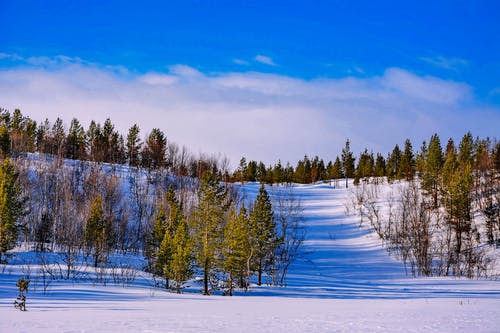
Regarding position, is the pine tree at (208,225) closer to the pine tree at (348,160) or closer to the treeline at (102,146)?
the treeline at (102,146)

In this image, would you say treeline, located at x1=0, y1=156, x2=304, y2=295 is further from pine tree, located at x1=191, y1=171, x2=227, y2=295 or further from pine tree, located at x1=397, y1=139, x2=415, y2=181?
pine tree, located at x1=397, y1=139, x2=415, y2=181

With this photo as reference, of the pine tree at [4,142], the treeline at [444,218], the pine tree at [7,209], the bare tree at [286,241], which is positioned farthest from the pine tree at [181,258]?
the pine tree at [4,142]

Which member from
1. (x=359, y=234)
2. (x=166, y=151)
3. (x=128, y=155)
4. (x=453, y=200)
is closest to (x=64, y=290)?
(x=453, y=200)

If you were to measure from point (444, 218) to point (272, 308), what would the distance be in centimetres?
4830

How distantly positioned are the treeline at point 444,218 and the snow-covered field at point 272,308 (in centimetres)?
430

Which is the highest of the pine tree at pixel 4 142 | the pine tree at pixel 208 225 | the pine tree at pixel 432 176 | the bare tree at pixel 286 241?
the pine tree at pixel 4 142

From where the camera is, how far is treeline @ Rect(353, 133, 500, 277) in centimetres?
4575

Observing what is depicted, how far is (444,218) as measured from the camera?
5703 centimetres

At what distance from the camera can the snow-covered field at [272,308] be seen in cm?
1002

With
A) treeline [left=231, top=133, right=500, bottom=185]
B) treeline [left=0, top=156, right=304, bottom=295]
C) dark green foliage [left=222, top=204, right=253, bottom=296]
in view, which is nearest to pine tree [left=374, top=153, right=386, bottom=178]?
treeline [left=231, top=133, right=500, bottom=185]

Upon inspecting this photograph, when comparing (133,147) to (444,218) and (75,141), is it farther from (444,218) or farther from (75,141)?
(444,218)

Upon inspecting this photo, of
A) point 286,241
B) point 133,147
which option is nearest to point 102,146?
point 133,147

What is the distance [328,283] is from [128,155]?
6672cm

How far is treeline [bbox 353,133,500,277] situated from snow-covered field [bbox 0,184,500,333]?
14.1 feet
